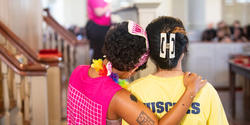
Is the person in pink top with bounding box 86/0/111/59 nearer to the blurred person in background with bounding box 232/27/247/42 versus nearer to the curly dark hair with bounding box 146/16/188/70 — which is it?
→ the curly dark hair with bounding box 146/16/188/70

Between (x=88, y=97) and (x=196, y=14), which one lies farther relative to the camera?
(x=196, y=14)

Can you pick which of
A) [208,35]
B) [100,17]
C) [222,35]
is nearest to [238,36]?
[222,35]

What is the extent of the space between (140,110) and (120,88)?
5.4 inches

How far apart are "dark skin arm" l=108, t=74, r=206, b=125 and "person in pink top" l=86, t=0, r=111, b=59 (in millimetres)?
2366

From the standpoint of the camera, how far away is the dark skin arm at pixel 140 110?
138 cm

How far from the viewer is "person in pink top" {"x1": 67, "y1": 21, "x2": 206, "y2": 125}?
4.57 feet

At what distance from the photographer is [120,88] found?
1.43 meters

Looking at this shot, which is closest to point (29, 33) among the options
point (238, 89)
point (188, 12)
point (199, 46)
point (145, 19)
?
point (145, 19)

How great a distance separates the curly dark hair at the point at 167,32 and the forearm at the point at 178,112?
18 centimetres

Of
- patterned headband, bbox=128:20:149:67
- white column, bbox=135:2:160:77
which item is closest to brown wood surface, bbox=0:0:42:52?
white column, bbox=135:2:160:77

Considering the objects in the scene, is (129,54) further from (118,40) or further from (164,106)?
(164,106)

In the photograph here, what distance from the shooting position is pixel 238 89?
8.02m

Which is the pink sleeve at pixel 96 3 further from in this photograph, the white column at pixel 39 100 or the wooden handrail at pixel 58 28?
the wooden handrail at pixel 58 28

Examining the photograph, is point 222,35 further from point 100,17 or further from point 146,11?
point 146,11
